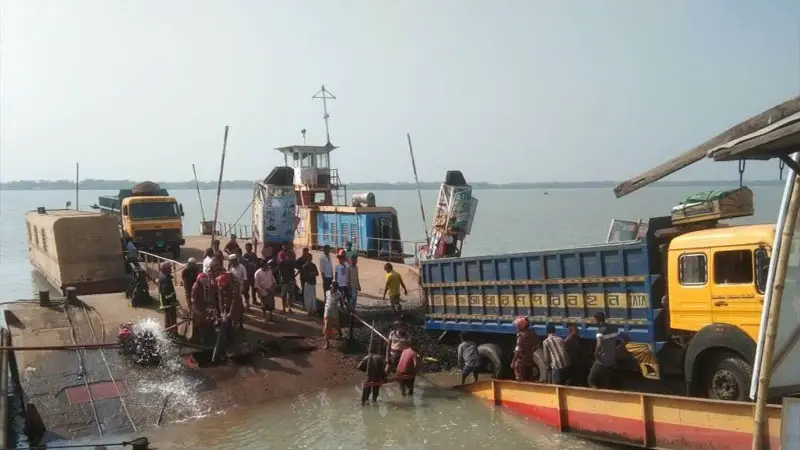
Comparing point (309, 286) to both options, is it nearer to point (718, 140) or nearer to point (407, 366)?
point (407, 366)

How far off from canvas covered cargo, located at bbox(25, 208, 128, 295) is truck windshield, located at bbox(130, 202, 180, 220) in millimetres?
6189

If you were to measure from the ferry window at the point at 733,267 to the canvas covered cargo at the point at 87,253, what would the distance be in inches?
648

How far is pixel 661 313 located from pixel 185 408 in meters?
8.05

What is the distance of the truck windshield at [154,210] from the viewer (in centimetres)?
2687

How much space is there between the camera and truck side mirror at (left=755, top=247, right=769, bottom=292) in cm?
887

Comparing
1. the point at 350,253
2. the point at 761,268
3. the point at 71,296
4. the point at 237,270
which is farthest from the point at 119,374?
the point at 761,268

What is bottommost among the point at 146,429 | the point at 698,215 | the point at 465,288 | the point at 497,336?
the point at 146,429

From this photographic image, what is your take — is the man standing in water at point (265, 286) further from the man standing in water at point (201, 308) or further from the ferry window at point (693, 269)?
the ferry window at point (693, 269)

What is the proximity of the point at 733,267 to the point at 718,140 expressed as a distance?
4.76 meters

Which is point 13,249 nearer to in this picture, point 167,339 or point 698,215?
point 167,339

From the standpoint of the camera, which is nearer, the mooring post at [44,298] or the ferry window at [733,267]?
the ferry window at [733,267]

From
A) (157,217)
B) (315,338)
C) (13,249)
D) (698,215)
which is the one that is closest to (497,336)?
(315,338)

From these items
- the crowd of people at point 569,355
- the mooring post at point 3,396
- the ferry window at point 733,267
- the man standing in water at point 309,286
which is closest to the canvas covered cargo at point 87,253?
the man standing in water at point 309,286

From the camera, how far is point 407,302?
17797 millimetres
